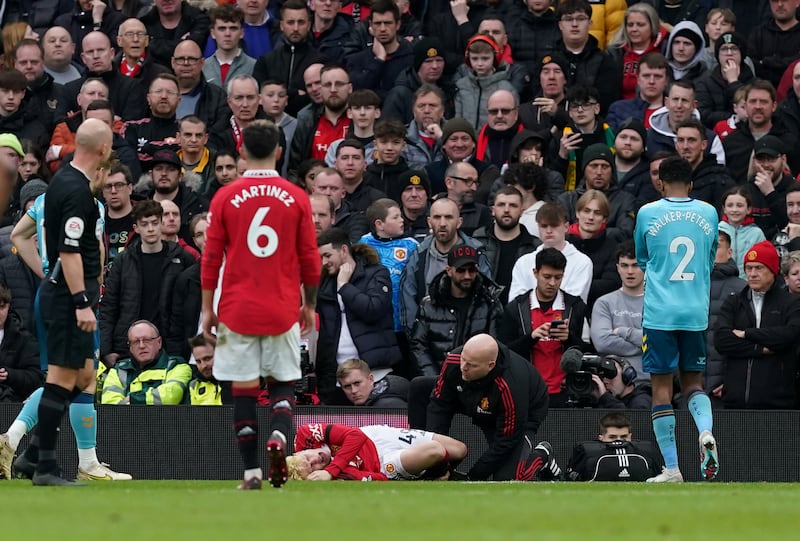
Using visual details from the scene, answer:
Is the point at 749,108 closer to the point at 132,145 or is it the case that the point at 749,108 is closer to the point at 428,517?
the point at 132,145

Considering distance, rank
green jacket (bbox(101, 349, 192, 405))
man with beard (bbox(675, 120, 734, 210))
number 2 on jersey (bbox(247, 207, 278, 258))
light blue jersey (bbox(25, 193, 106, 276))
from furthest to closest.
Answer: man with beard (bbox(675, 120, 734, 210)), green jacket (bbox(101, 349, 192, 405)), light blue jersey (bbox(25, 193, 106, 276)), number 2 on jersey (bbox(247, 207, 278, 258))

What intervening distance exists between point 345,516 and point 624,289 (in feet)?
25.9

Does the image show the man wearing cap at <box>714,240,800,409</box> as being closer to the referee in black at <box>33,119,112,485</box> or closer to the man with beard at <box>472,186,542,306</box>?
the man with beard at <box>472,186,542,306</box>

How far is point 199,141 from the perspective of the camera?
18.7 meters

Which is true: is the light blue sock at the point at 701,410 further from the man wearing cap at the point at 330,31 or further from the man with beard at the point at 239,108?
the man wearing cap at the point at 330,31

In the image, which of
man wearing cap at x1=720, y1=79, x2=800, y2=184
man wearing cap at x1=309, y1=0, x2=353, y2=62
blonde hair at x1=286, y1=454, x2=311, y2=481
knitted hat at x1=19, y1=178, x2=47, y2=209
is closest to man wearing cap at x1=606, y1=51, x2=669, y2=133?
man wearing cap at x1=720, y1=79, x2=800, y2=184

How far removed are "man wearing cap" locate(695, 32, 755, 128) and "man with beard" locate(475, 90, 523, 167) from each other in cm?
238

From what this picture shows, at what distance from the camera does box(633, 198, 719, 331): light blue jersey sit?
13.6 metres

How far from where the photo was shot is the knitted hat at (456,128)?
1831 centimetres

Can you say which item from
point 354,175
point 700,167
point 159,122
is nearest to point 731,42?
point 700,167

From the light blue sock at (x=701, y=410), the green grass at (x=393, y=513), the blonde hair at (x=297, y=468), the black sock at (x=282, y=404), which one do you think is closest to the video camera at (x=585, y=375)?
the light blue sock at (x=701, y=410)

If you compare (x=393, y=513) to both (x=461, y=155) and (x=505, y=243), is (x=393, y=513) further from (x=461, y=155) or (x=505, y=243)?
(x=461, y=155)

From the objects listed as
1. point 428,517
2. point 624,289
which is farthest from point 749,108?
point 428,517

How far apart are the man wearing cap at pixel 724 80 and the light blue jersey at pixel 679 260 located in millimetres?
5903
